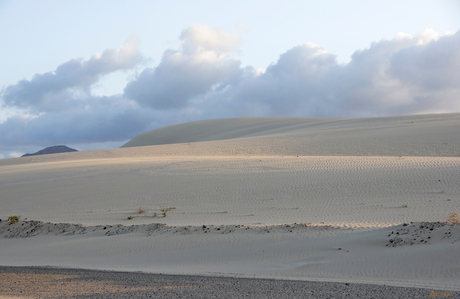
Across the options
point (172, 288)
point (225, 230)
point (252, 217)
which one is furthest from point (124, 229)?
point (172, 288)

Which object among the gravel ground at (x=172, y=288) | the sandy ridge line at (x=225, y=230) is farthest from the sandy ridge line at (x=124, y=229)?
the gravel ground at (x=172, y=288)

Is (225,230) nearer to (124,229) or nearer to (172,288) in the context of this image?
(124,229)

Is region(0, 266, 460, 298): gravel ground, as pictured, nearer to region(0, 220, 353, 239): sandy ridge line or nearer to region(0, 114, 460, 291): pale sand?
region(0, 114, 460, 291): pale sand

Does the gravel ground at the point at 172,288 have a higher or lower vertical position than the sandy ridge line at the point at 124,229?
lower

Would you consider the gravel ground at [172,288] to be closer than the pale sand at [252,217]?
Yes

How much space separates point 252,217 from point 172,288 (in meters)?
4.96

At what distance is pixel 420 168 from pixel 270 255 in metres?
9.92

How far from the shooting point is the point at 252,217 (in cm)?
1003

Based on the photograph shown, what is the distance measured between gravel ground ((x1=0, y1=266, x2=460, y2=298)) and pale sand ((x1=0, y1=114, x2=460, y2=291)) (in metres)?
0.37

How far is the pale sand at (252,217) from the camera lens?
6.15 meters

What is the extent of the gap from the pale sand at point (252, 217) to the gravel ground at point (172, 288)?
14.5 inches

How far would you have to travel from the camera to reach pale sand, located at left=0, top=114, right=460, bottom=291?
6.15 metres

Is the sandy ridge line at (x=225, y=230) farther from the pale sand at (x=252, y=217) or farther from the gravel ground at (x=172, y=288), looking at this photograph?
the gravel ground at (x=172, y=288)

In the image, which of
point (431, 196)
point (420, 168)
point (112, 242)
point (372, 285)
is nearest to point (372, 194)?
point (431, 196)
